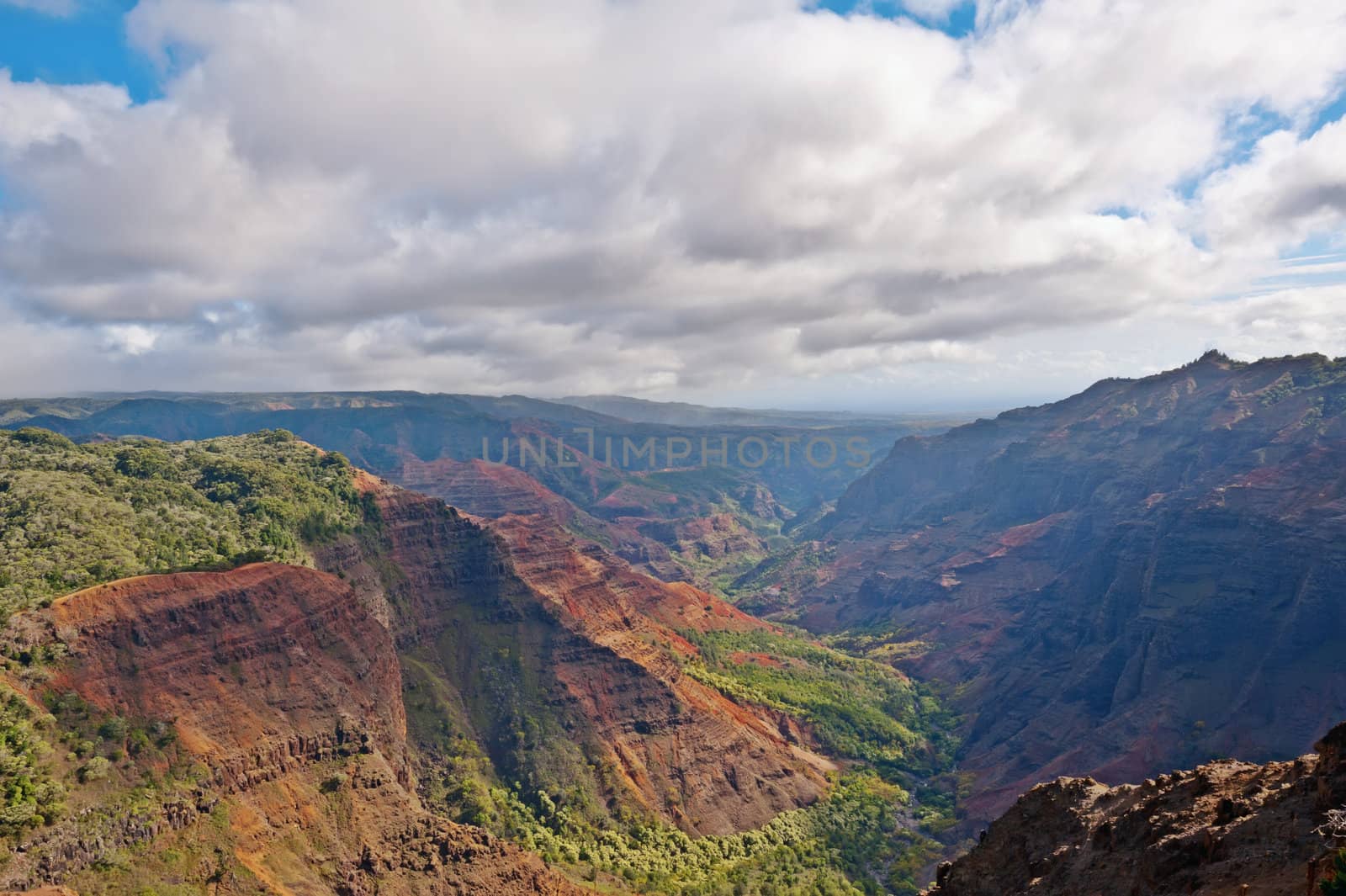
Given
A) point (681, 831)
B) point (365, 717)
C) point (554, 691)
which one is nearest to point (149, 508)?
point (365, 717)

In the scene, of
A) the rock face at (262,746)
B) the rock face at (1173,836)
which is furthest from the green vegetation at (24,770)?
the rock face at (1173,836)

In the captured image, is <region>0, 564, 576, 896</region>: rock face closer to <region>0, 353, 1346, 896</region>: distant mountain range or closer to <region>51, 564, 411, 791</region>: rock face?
<region>51, 564, 411, 791</region>: rock face

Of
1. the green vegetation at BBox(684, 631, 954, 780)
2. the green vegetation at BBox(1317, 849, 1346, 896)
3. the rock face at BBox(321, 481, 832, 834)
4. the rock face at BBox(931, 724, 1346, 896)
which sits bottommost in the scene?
the green vegetation at BBox(684, 631, 954, 780)

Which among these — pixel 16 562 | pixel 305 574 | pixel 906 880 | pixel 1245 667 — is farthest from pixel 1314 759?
pixel 1245 667

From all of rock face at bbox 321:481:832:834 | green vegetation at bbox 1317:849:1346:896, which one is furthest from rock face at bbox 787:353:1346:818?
green vegetation at bbox 1317:849:1346:896

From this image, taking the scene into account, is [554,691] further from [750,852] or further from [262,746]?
[262,746]

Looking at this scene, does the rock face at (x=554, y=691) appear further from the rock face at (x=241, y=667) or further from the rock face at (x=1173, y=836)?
the rock face at (x=1173, y=836)
